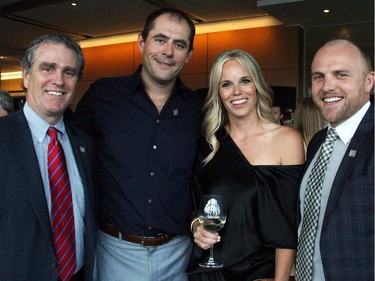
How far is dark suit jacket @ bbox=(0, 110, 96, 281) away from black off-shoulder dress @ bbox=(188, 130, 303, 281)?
0.77 meters

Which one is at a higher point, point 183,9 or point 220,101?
point 183,9

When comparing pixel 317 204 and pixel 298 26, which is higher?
pixel 298 26

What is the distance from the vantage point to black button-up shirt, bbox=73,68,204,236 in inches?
87.1

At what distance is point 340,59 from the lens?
1.79 m

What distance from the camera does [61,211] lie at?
1.85m

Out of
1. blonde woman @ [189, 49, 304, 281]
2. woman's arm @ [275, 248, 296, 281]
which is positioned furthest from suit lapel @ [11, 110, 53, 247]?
woman's arm @ [275, 248, 296, 281]

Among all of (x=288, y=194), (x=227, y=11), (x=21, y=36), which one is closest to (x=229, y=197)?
(x=288, y=194)

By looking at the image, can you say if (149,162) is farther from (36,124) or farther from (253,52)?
(253,52)

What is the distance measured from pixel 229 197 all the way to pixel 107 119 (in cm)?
77

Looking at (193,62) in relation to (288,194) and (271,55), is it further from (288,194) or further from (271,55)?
(288,194)

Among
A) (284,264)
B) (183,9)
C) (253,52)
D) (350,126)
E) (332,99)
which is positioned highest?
(183,9)

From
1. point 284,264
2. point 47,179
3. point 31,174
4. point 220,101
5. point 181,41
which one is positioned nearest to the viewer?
point 31,174

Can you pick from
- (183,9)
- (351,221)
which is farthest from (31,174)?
(183,9)

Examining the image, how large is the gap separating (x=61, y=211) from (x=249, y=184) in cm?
83
